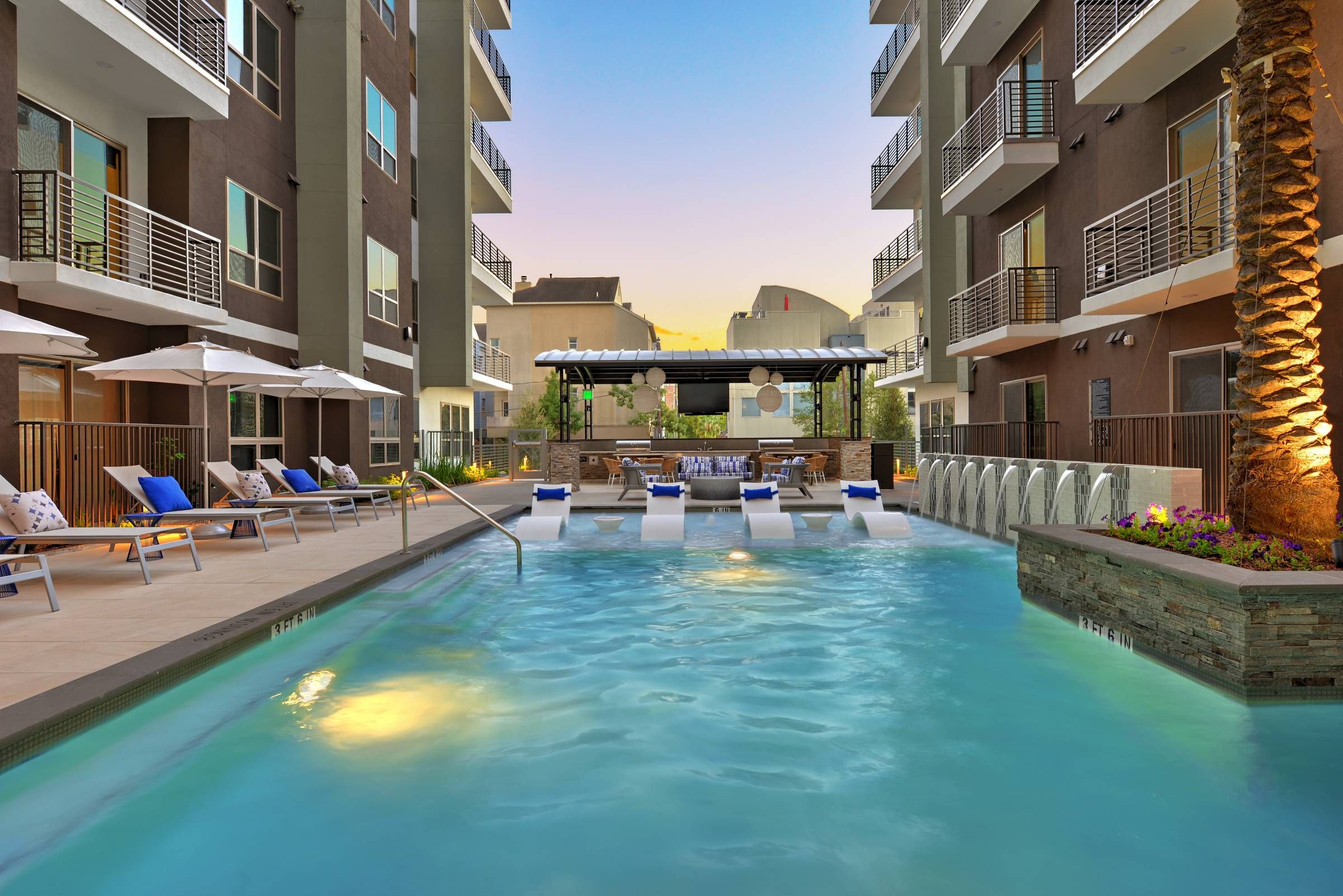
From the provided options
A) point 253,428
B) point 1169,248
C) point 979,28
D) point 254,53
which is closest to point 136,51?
point 254,53

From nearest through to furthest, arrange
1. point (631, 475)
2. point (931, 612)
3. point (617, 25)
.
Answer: point (931, 612) < point (631, 475) < point (617, 25)

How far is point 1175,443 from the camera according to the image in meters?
11.5

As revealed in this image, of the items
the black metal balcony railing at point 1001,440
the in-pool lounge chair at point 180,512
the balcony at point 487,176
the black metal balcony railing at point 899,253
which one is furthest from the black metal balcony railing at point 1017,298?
the balcony at point 487,176

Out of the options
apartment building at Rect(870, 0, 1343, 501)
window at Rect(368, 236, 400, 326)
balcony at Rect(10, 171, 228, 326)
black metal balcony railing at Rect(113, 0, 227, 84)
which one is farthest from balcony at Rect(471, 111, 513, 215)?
balcony at Rect(10, 171, 228, 326)

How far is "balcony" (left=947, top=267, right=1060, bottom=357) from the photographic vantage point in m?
15.8

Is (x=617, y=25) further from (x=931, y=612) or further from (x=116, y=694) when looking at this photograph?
(x=116, y=694)

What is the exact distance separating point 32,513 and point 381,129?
605 inches

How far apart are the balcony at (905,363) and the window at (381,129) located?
1489cm

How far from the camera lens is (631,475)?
A: 19094 mm

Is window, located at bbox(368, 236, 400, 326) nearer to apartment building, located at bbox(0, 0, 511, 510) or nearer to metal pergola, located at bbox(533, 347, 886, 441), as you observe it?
apartment building, located at bbox(0, 0, 511, 510)

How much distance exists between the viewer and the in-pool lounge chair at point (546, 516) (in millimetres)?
12906

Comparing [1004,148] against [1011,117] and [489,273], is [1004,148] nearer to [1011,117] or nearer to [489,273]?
[1011,117]

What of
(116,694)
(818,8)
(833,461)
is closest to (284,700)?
(116,694)

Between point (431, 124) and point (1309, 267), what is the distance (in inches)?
958
